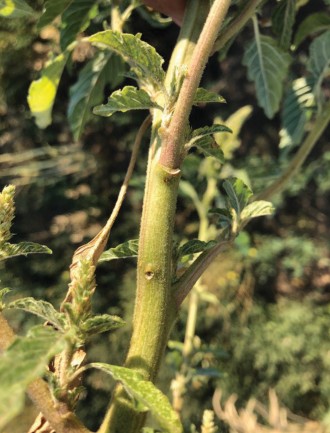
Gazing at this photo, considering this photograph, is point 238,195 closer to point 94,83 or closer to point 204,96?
point 204,96

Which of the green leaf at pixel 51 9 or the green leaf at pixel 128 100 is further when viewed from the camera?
the green leaf at pixel 51 9

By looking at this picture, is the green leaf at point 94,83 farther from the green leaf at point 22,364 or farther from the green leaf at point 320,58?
the green leaf at point 22,364

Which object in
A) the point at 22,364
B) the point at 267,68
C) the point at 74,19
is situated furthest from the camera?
the point at 267,68

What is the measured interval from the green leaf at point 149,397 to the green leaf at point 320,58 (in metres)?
0.36

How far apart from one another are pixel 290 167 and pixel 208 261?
0.17m

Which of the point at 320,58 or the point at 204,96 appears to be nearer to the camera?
the point at 204,96

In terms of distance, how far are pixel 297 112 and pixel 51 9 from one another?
0.81 feet

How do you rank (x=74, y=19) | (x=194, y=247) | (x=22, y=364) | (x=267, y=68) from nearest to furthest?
(x=22, y=364), (x=194, y=247), (x=74, y=19), (x=267, y=68)

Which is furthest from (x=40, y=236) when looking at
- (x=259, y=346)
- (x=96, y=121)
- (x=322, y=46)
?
(x=322, y=46)

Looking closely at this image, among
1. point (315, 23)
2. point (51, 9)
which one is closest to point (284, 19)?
point (315, 23)

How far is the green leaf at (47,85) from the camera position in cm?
40

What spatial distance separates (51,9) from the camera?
0.36 meters

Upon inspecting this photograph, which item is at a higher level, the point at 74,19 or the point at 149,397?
the point at 74,19

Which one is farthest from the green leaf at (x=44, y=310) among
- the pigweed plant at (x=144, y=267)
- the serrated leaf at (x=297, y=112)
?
the serrated leaf at (x=297, y=112)
